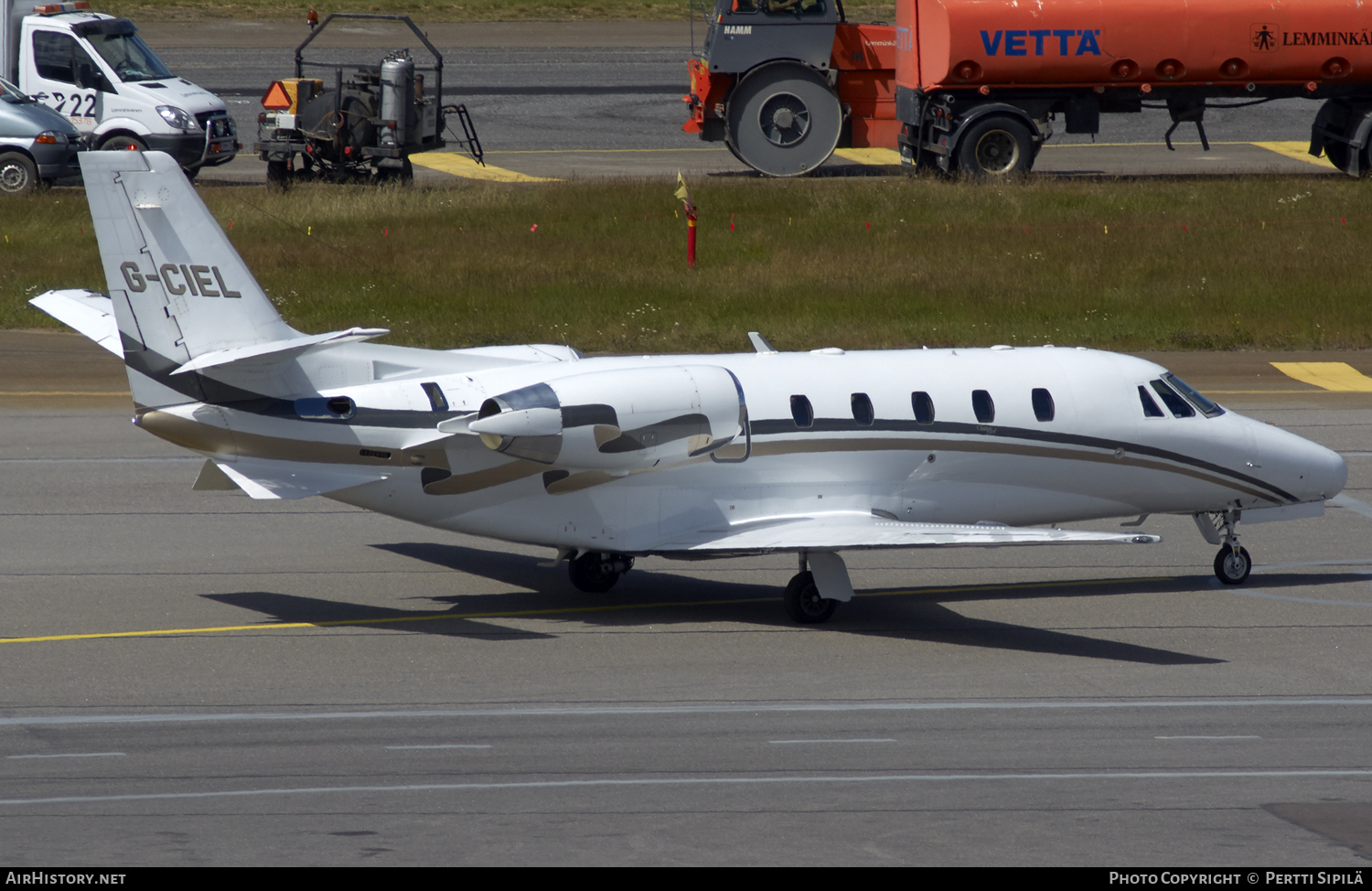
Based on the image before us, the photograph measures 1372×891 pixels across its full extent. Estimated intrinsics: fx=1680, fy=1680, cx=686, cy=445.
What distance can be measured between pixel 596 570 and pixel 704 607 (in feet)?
4.38

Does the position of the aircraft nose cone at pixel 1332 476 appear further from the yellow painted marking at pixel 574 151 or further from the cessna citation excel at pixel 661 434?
the yellow painted marking at pixel 574 151

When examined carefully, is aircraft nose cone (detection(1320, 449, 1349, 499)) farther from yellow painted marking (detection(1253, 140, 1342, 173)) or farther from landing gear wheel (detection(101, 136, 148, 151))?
yellow painted marking (detection(1253, 140, 1342, 173))

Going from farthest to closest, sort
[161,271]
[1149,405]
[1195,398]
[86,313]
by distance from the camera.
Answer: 1. [1195,398]
2. [1149,405]
3. [86,313]
4. [161,271]

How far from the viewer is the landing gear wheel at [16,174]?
4184 centimetres

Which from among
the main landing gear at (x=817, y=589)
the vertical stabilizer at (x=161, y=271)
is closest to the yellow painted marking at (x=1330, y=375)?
the main landing gear at (x=817, y=589)

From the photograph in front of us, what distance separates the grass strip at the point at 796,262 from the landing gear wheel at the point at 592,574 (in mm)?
13414

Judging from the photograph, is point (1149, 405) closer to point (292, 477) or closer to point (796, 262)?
point (292, 477)

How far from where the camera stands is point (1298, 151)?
54125mm

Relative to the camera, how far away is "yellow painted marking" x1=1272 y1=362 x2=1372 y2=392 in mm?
31031

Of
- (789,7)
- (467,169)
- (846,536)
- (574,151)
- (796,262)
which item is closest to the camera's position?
(846,536)

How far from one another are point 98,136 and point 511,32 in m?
33.1

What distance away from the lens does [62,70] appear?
43531mm

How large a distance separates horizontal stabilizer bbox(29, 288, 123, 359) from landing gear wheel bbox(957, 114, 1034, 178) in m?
29.5

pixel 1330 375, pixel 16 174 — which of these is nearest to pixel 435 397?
pixel 1330 375
